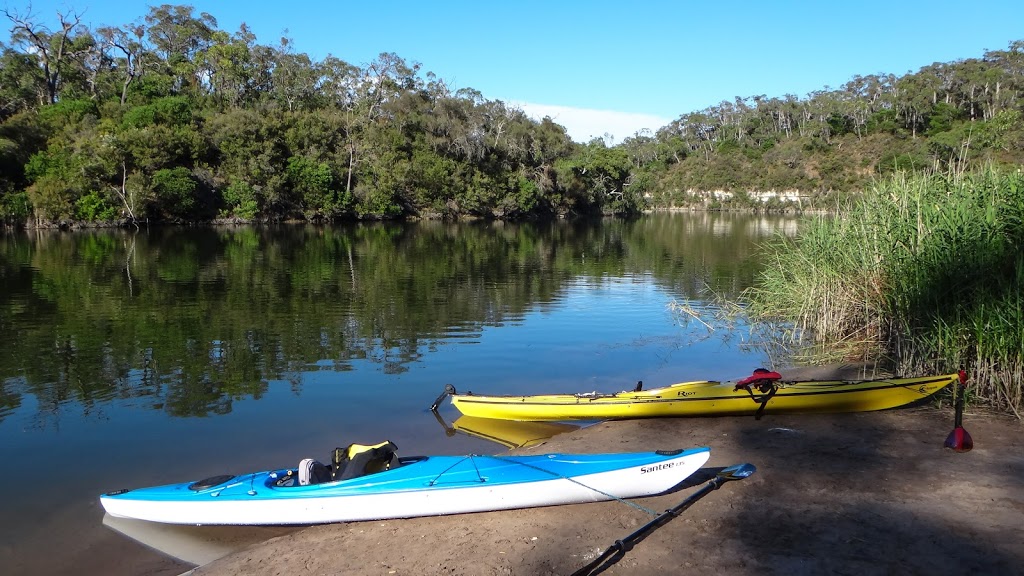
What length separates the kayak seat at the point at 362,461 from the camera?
627 cm

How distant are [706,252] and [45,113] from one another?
178 feet

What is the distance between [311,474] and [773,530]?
419cm

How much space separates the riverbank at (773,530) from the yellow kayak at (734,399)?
107cm

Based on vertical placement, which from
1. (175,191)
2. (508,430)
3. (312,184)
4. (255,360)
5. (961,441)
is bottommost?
(508,430)

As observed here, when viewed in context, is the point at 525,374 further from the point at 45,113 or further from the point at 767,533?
the point at 45,113

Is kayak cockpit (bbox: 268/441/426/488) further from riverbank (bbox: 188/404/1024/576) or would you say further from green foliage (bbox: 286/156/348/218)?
green foliage (bbox: 286/156/348/218)

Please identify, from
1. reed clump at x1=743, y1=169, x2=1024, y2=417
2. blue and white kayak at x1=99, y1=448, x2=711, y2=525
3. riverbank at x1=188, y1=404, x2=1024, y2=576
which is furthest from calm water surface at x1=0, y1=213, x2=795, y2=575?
reed clump at x1=743, y1=169, x2=1024, y2=417

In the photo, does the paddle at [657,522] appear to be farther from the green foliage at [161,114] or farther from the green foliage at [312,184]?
the green foliage at [161,114]

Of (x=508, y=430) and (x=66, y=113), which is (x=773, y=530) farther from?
(x=66, y=113)

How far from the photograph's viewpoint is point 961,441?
7.15 meters

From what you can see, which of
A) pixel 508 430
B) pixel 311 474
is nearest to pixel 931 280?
pixel 508 430

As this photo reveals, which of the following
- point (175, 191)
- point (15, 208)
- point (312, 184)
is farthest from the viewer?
point (312, 184)

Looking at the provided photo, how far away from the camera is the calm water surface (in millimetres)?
7422

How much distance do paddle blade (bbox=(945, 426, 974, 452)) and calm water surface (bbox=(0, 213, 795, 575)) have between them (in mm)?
5153
